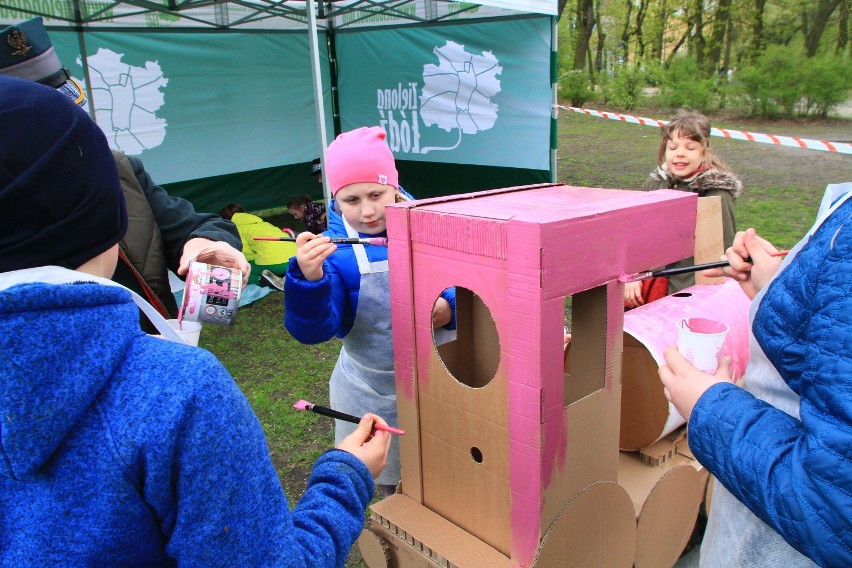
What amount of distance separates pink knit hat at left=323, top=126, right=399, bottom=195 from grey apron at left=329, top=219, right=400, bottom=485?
0.15 m

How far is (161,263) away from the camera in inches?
69.2

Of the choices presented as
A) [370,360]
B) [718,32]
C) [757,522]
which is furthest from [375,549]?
[718,32]

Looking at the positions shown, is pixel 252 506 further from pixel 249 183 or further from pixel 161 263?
pixel 249 183

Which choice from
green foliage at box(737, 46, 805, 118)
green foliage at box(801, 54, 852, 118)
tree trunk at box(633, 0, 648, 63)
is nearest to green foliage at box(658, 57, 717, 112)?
green foliage at box(737, 46, 805, 118)

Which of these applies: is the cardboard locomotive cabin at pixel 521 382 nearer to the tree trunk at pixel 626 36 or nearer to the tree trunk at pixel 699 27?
the tree trunk at pixel 699 27

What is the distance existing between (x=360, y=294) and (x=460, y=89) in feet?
19.9

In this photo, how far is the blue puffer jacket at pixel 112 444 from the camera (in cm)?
66

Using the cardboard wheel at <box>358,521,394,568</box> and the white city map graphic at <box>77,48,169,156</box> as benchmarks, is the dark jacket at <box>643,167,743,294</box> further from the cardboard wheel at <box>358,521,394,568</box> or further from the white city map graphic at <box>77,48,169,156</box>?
the white city map graphic at <box>77,48,169,156</box>

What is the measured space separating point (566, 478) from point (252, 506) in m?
0.72

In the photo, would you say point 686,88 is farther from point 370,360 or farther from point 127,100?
point 370,360

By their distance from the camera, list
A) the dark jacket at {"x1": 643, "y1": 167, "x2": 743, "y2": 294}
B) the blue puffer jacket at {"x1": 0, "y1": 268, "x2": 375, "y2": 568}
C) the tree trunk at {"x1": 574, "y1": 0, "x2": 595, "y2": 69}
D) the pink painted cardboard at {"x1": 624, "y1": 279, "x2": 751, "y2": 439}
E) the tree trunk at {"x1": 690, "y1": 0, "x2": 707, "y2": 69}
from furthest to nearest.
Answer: the tree trunk at {"x1": 690, "y1": 0, "x2": 707, "y2": 69} < the tree trunk at {"x1": 574, "y1": 0, "x2": 595, "y2": 69} < the dark jacket at {"x1": 643, "y1": 167, "x2": 743, "y2": 294} < the pink painted cardboard at {"x1": 624, "y1": 279, "x2": 751, "y2": 439} < the blue puffer jacket at {"x1": 0, "y1": 268, "x2": 375, "y2": 568}

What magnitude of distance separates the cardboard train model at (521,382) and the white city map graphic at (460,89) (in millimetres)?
5856

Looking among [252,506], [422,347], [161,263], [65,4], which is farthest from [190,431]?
[65,4]

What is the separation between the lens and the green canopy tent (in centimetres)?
668
